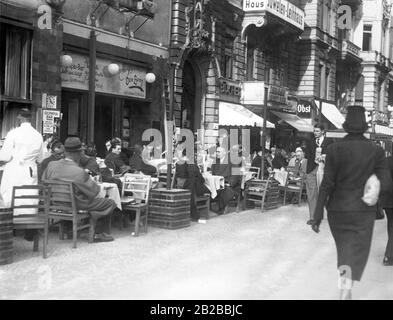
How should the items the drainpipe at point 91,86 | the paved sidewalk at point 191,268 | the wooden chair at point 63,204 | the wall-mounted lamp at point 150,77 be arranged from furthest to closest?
the wall-mounted lamp at point 150,77 → the drainpipe at point 91,86 → the wooden chair at point 63,204 → the paved sidewalk at point 191,268

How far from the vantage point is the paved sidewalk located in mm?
6012

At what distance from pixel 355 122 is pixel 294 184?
10688 mm

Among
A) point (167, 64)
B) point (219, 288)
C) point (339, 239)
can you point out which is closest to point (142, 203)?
point (219, 288)

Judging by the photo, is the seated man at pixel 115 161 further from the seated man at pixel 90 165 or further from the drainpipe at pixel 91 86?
the drainpipe at pixel 91 86

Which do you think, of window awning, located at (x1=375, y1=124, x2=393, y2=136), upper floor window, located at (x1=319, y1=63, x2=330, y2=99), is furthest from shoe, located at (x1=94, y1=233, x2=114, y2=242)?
window awning, located at (x1=375, y1=124, x2=393, y2=136)

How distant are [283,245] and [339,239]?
3685 millimetres

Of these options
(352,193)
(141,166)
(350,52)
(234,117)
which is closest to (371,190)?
(352,193)

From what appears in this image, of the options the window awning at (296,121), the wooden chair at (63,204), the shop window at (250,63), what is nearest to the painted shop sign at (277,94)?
the window awning at (296,121)

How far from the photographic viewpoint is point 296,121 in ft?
91.4

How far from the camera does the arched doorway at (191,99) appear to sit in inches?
839

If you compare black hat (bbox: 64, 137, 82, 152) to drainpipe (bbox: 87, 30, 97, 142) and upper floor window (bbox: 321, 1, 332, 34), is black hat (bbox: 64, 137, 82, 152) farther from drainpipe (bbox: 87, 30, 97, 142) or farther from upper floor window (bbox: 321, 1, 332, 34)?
upper floor window (bbox: 321, 1, 332, 34)

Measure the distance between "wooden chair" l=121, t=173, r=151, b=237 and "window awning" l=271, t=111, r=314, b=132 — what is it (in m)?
17.0

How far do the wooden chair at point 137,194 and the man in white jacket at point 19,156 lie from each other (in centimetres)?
167
